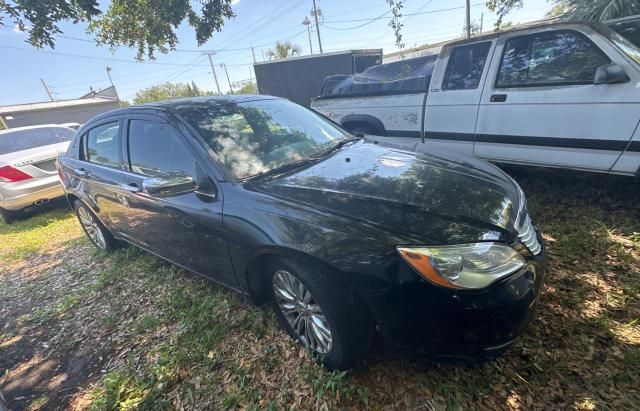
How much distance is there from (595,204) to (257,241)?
350 cm

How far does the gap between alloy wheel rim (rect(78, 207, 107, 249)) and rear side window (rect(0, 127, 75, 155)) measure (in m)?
3.23

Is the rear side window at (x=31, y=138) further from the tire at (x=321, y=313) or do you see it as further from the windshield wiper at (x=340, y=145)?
the tire at (x=321, y=313)

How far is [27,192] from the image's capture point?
5227 mm

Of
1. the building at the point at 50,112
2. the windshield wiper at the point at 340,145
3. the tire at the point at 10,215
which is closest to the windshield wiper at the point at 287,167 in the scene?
the windshield wiper at the point at 340,145

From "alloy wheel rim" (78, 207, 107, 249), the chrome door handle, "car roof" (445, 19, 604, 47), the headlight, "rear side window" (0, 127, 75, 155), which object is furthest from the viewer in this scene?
"rear side window" (0, 127, 75, 155)

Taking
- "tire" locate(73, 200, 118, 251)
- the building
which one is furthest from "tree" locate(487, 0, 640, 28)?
the building

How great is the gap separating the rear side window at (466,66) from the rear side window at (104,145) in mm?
3789

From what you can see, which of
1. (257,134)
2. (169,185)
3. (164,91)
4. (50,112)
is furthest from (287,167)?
(164,91)

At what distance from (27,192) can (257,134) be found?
5.24 m

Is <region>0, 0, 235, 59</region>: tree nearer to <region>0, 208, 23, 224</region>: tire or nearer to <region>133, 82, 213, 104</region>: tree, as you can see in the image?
<region>0, 208, 23, 224</region>: tire

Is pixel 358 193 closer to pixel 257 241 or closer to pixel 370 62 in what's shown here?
pixel 257 241

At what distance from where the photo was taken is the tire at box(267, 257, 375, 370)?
5.50ft

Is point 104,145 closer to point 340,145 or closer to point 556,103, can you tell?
point 340,145

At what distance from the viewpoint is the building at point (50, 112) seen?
82.4 feet
